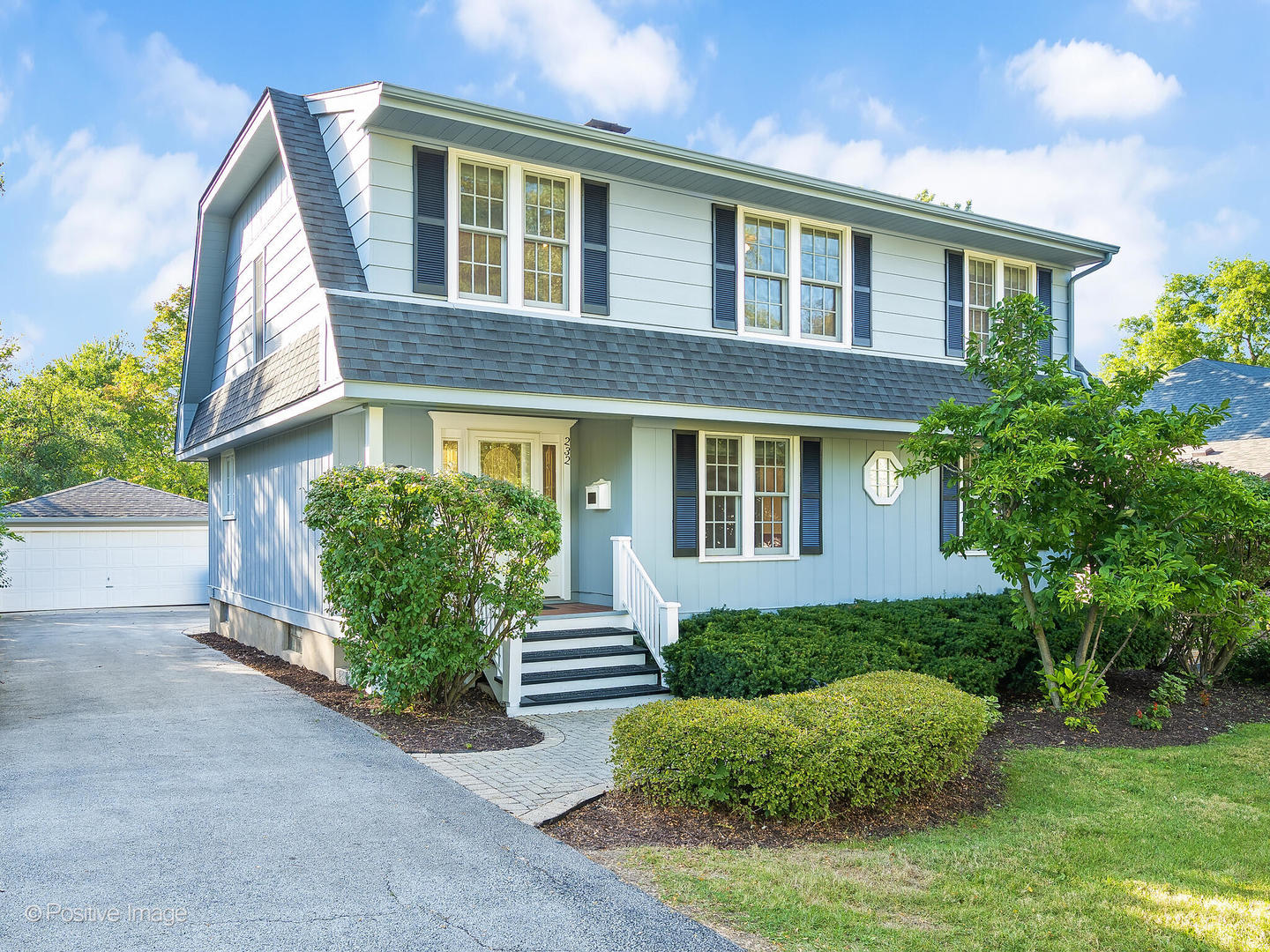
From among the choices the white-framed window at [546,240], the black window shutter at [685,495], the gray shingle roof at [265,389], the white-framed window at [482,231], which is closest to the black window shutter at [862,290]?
the black window shutter at [685,495]

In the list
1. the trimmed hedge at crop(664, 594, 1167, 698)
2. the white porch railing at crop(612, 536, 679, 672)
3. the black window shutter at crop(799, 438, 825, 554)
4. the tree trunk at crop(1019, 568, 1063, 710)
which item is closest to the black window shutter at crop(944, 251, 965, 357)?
the black window shutter at crop(799, 438, 825, 554)

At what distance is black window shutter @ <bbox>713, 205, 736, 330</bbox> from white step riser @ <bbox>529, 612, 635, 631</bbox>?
3735mm

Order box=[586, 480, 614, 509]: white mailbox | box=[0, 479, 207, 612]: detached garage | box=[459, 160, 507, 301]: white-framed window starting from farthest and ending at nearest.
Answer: box=[0, 479, 207, 612]: detached garage, box=[586, 480, 614, 509]: white mailbox, box=[459, 160, 507, 301]: white-framed window

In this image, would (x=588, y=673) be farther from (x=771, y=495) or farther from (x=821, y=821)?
(x=821, y=821)

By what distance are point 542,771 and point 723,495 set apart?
5.19m

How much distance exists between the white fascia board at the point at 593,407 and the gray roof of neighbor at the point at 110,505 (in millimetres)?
15957

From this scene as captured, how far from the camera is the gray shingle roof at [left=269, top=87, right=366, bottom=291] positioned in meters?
9.17

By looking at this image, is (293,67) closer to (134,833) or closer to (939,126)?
(939,126)

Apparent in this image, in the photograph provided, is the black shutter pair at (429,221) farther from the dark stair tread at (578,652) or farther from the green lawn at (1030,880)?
the green lawn at (1030,880)

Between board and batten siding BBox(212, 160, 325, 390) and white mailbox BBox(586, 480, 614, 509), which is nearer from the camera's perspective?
board and batten siding BBox(212, 160, 325, 390)

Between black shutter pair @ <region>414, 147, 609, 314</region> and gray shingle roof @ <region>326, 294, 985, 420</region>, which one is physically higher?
black shutter pair @ <region>414, 147, 609, 314</region>

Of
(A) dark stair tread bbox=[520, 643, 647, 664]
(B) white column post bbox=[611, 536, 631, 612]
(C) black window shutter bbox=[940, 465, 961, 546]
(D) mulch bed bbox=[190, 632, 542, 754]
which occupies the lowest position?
(D) mulch bed bbox=[190, 632, 542, 754]

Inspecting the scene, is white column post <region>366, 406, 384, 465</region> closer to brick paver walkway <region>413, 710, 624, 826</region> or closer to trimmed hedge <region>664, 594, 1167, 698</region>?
brick paver walkway <region>413, 710, 624, 826</region>

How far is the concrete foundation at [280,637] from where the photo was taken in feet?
33.1
